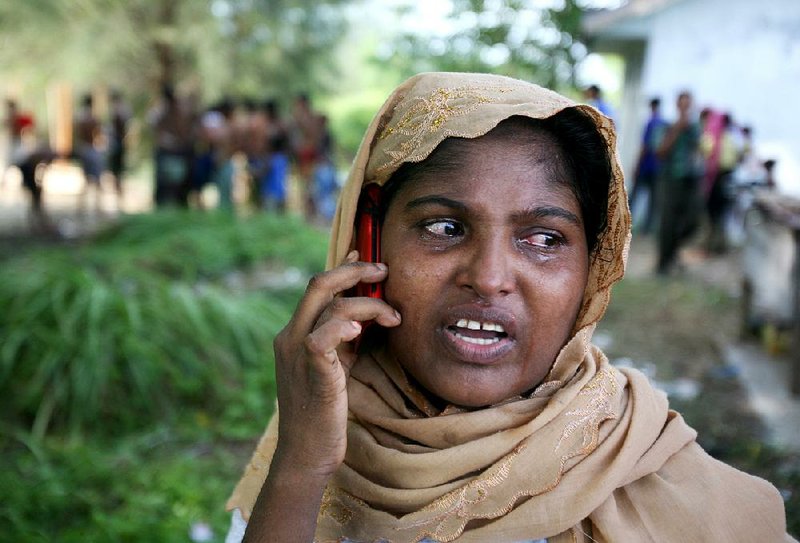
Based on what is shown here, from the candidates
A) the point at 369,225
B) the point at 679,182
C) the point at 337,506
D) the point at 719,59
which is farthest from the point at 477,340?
the point at 719,59

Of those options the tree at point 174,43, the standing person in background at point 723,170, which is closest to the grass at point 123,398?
the standing person in background at point 723,170

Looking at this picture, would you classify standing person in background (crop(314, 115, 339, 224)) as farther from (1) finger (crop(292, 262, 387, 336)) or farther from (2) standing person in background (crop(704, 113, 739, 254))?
(1) finger (crop(292, 262, 387, 336))

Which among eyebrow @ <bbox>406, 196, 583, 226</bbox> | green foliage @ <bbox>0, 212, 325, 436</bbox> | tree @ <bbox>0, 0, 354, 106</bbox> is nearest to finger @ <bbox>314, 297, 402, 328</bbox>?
eyebrow @ <bbox>406, 196, 583, 226</bbox>

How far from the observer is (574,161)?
153cm

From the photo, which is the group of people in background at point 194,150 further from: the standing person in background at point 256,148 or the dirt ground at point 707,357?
the dirt ground at point 707,357

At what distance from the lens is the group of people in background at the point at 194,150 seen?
36.1 feet

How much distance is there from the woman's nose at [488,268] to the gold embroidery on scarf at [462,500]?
33 centimetres

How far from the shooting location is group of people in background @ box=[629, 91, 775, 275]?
8.56 meters

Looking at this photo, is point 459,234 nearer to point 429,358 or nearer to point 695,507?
point 429,358

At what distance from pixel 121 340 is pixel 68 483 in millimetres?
1102

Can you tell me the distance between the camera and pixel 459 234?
1.46 metres

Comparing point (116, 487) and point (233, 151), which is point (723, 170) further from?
point (116, 487)

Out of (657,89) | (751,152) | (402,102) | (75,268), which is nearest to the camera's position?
(402,102)

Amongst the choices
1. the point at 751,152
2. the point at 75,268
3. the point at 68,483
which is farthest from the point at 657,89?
the point at 68,483
